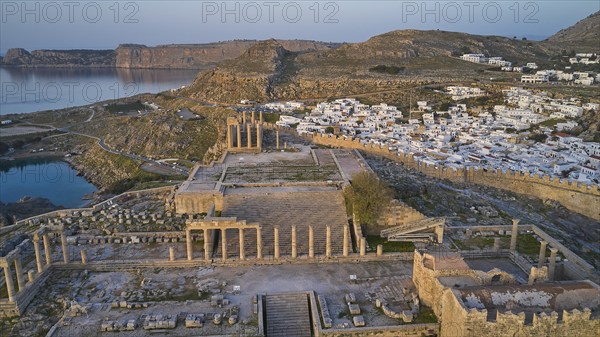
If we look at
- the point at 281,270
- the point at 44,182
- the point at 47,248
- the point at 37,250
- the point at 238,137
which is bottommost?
the point at 44,182

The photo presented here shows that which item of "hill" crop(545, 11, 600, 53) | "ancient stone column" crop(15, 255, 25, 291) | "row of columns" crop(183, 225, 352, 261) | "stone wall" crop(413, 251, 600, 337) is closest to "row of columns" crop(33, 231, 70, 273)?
"ancient stone column" crop(15, 255, 25, 291)

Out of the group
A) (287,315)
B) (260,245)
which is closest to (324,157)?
(260,245)

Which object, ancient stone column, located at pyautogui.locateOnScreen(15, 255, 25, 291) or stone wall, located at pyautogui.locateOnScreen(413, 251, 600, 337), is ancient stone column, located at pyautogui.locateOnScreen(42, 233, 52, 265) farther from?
stone wall, located at pyautogui.locateOnScreen(413, 251, 600, 337)

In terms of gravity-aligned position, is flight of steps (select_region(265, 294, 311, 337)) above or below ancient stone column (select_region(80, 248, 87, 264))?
below

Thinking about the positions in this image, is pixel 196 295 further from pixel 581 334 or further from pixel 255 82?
pixel 255 82

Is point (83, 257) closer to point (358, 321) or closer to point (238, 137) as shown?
point (358, 321)
